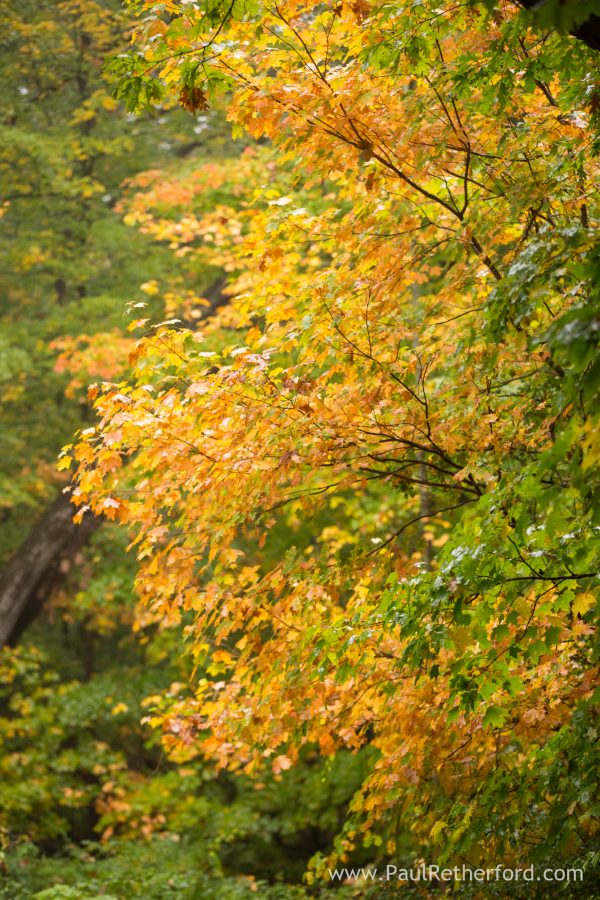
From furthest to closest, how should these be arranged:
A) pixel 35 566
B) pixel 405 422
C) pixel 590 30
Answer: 1. pixel 35 566
2. pixel 405 422
3. pixel 590 30

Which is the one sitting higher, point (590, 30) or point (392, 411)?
point (590, 30)

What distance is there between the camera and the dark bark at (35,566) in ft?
40.5

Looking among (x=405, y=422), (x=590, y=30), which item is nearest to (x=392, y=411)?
(x=405, y=422)

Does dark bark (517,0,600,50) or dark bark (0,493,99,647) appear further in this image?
dark bark (0,493,99,647)

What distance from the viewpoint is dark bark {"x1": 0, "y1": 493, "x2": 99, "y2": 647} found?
1234cm

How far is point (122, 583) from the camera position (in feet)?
42.0

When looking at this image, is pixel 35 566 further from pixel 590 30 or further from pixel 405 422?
pixel 590 30

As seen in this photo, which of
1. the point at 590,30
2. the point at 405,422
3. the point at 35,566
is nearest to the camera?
the point at 590,30

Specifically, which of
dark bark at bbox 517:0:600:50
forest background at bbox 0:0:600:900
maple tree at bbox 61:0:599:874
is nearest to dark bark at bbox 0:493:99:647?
forest background at bbox 0:0:600:900

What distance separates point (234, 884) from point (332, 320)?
24.0 feet

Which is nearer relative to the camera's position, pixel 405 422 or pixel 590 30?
pixel 590 30

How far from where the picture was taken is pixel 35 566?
41.0ft

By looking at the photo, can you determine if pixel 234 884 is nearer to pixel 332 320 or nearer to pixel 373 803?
pixel 373 803

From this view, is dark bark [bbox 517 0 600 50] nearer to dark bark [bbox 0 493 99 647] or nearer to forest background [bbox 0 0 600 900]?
forest background [bbox 0 0 600 900]
